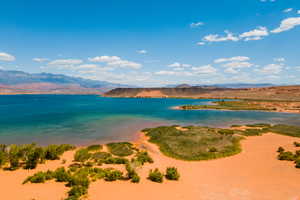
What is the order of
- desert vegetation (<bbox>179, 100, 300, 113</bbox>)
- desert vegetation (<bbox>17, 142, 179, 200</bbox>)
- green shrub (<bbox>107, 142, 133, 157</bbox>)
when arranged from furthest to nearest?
desert vegetation (<bbox>179, 100, 300, 113</bbox>), green shrub (<bbox>107, 142, 133, 157</bbox>), desert vegetation (<bbox>17, 142, 179, 200</bbox>)

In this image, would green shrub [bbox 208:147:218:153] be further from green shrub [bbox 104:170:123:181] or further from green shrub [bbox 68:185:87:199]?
green shrub [bbox 68:185:87:199]

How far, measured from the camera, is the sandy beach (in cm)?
1029

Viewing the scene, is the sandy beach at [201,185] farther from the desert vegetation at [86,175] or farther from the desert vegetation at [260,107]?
the desert vegetation at [260,107]

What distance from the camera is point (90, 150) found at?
2073cm

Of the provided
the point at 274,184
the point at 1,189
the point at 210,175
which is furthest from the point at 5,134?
the point at 274,184

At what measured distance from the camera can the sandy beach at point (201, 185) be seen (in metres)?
10.3

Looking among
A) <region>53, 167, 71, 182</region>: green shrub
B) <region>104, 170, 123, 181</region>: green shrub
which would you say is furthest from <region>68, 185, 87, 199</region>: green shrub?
<region>104, 170, 123, 181</region>: green shrub

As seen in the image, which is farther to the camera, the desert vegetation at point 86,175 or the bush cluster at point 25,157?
the bush cluster at point 25,157

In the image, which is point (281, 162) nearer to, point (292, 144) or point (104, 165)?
point (292, 144)

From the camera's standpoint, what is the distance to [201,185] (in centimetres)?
1187

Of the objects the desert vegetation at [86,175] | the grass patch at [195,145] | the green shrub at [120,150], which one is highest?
the desert vegetation at [86,175]

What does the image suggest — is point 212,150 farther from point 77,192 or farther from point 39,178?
point 39,178

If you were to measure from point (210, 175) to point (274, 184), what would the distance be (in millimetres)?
4612

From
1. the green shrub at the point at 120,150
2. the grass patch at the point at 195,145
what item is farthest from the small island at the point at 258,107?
the green shrub at the point at 120,150
